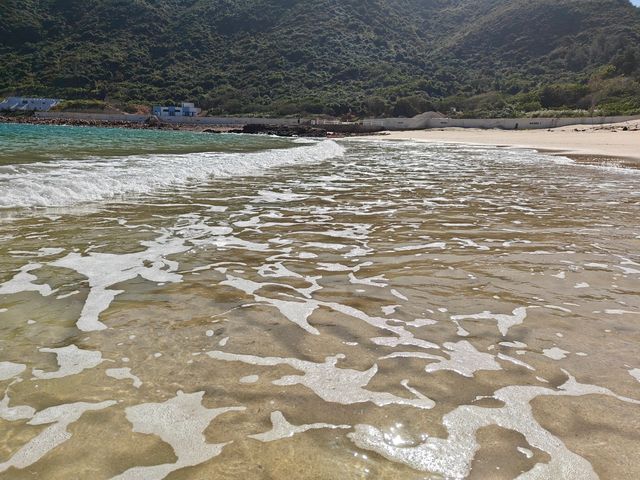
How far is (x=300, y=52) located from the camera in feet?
384

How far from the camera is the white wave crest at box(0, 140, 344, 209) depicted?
7.71 meters

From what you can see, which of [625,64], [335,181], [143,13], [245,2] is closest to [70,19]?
[143,13]

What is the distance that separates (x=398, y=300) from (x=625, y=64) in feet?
284

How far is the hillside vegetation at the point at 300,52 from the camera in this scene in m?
95.7

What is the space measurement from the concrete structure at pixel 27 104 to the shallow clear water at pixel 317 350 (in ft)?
321

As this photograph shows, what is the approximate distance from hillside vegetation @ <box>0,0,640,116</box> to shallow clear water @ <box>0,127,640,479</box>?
258ft

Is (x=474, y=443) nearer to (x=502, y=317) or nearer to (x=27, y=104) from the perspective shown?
(x=502, y=317)

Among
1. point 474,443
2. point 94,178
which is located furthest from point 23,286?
point 94,178

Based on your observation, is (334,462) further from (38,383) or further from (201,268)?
(201,268)

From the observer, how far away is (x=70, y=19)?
12081 centimetres

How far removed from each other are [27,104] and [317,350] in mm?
104968

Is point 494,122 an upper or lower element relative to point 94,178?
lower

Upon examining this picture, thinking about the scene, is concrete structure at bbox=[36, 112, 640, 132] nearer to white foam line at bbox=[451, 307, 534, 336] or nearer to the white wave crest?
the white wave crest

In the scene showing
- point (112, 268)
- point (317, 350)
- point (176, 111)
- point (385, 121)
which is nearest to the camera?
point (317, 350)
